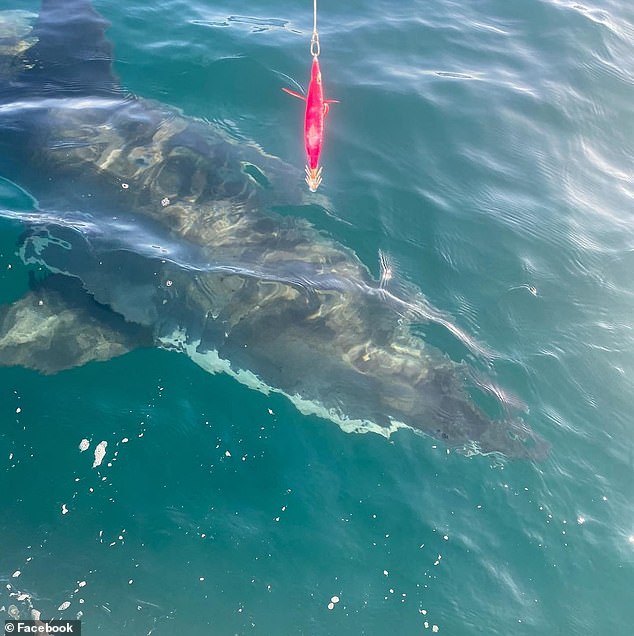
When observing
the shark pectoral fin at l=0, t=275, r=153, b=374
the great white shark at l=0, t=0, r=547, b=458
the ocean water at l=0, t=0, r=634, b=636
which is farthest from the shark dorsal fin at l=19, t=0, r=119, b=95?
the shark pectoral fin at l=0, t=275, r=153, b=374

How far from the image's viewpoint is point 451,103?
575 inches

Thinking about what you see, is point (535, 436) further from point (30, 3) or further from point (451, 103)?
point (30, 3)

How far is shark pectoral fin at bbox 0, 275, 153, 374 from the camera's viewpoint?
926 cm

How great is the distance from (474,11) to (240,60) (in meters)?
7.10

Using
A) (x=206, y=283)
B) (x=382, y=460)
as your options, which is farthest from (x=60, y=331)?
(x=382, y=460)

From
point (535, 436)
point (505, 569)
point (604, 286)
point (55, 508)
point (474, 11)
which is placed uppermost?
point (474, 11)

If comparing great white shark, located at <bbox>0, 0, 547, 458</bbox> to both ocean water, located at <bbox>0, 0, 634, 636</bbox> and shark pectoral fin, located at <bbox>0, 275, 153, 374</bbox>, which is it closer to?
shark pectoral fin, located at <bbox>0, 275, 153, 374</bbox>

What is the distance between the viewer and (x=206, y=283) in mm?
10000

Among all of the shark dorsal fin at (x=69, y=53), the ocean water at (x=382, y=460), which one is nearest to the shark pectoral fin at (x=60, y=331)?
the ocean water at (x=382, y=460)

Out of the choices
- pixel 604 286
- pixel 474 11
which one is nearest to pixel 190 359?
pixel 604 286

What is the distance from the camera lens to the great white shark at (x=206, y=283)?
931cm

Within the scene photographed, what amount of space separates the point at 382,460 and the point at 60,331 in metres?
4.91

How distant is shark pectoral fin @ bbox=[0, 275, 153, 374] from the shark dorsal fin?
5.42 m

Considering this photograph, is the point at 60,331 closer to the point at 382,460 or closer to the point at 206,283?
the point at 206,283
